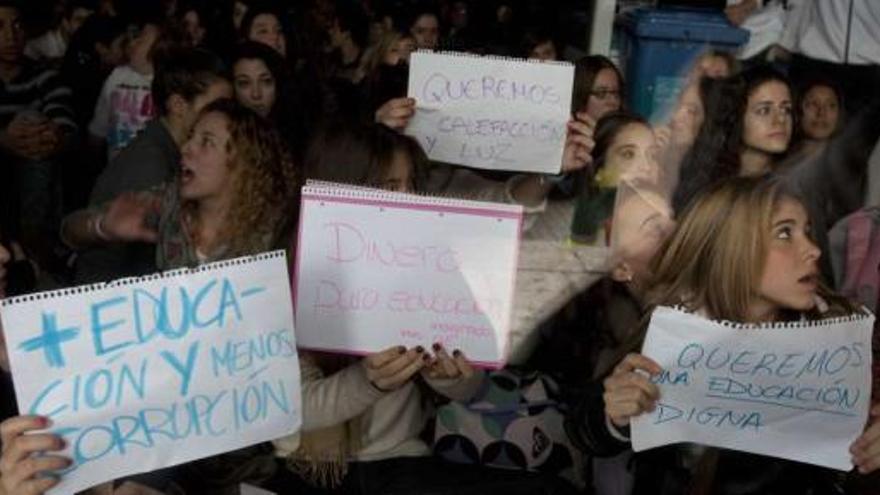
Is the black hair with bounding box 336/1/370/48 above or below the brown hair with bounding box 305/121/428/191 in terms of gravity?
above

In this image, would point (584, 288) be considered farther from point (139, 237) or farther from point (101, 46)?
point (101, 46)

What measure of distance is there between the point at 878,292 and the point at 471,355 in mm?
1641

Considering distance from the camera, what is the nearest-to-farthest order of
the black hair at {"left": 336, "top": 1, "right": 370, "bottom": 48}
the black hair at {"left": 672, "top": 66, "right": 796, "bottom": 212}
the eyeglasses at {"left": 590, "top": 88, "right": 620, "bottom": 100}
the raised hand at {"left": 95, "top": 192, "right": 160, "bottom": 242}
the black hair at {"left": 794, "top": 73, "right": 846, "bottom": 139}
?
1. the raised hand at {"left": 95, "top": 192, "right": 160, "bottom": 242}
2. the black hair at {"left": 672, "top": 66, "right": 796, "bottom": 212}
3. the eyeglasses at {"left": 590, "top": 88, "right": 620, "bottom": 100}
4. the black hair at {"left": 794, "top": 73, "right": 846, "bottom": 139}
5. the black hair at {"left": 336, "top": 1, "right": 370, "bottom": 48}

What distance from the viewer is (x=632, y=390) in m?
1.93

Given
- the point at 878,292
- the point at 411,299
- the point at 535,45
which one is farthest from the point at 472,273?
the point at 535,45

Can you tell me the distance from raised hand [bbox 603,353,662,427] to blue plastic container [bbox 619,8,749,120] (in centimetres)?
388

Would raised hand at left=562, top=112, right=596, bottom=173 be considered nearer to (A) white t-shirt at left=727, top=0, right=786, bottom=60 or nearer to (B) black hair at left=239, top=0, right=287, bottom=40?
(B) black hair at left=239, top=0, right=287, bottom=40

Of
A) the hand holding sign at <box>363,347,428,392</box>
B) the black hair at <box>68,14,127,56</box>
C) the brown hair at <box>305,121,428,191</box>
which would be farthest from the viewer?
the black hair at <box>68,14,127,56</box>

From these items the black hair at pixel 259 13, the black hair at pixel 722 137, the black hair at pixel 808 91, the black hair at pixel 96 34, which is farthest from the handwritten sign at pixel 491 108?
the black hair at pixel 96 34

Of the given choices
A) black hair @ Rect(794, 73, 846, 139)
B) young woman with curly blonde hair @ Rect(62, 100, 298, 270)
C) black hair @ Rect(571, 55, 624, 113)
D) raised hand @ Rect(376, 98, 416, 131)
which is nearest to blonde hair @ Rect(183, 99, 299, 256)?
young woman with curly blonde hair @ Rect(62, 100, 298, 270)

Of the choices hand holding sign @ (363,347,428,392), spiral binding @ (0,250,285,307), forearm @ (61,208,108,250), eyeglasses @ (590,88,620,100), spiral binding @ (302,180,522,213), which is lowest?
hand holding sign @ (363,347,428,392)

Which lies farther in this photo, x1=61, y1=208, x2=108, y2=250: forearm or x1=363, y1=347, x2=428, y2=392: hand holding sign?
x1=61, y1=208, x2=108, y2=250: forearm

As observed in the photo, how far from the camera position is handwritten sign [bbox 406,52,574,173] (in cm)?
290

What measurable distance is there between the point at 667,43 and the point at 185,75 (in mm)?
3187
